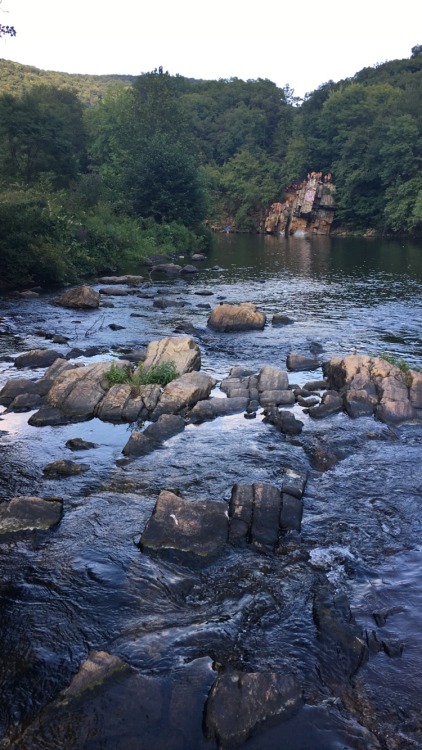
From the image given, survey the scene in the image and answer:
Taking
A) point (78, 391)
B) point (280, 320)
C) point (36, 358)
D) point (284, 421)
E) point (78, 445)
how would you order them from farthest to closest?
point (280, 320)
point (36, 358)
point (78, 391)
point (284, 421)
point (78, 445)

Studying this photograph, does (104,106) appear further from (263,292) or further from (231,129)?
(263,292)

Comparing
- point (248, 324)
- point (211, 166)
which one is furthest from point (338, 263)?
Result: point (211, 166)

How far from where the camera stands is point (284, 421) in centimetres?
1303

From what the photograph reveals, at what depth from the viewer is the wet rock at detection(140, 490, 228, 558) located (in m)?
8.38

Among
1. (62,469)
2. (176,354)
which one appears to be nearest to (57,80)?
(176,354)

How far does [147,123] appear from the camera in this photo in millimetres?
66188

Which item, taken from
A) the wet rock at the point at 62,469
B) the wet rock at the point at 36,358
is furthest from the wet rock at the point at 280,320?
the wet rock at the point at 62,469

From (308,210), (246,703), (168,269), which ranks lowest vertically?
(168,269)

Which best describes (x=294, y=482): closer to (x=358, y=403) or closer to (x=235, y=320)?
(x=358, y=403)

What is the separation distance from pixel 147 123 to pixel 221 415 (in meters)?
60.4

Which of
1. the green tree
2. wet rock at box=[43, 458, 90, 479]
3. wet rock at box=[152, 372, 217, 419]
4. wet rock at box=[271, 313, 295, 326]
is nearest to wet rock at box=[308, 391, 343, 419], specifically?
wet rock at box=[152, 372, 217, 419]

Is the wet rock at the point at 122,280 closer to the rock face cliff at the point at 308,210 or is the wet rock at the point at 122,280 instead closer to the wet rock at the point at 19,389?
the wet rock at the point at 19,389

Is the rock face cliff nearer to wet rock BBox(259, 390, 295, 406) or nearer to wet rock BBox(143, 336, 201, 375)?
wet rock BBox(143, 336, 201, 375)

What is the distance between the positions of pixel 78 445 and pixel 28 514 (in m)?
2.99
